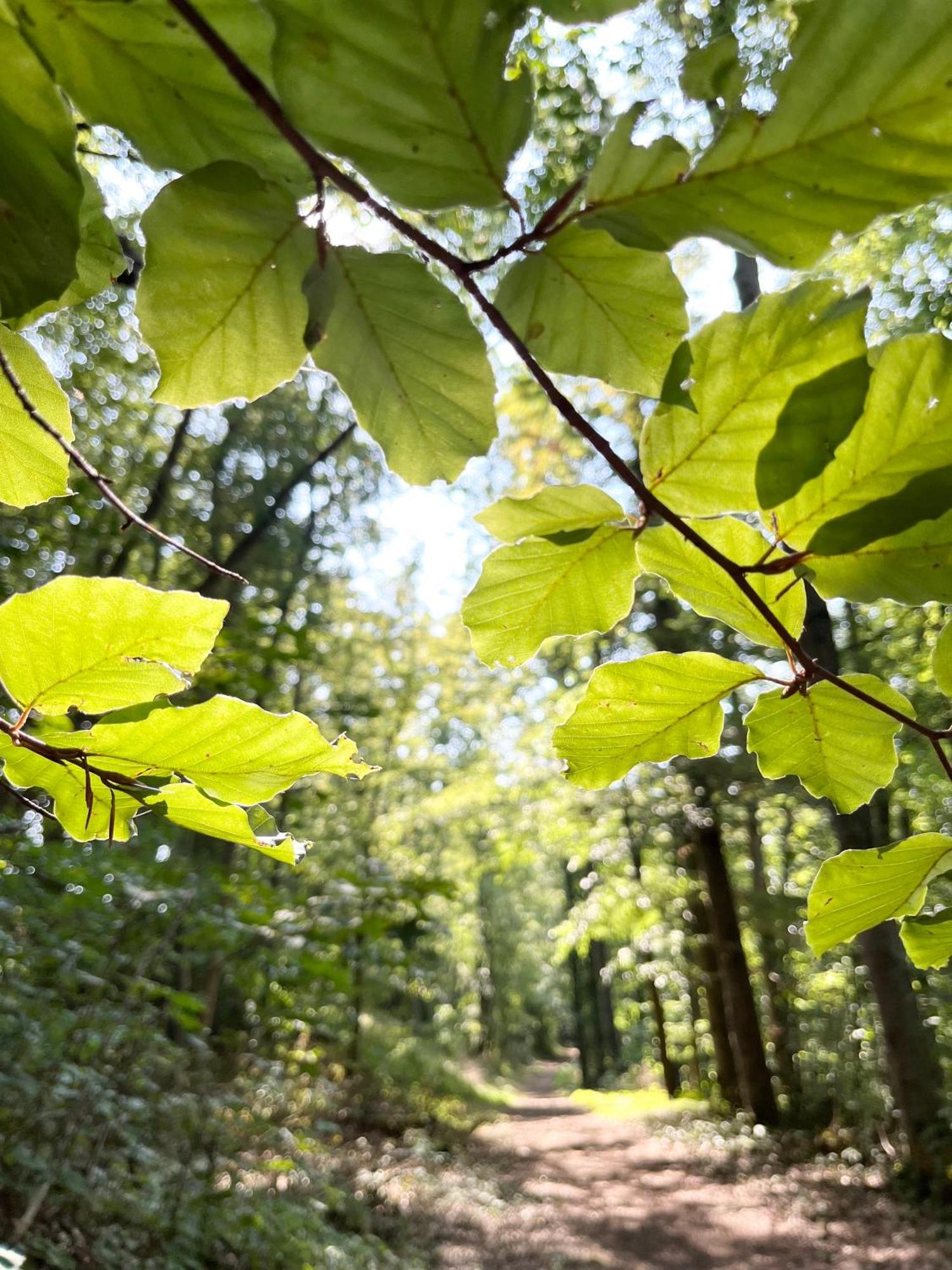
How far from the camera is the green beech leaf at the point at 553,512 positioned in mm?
453

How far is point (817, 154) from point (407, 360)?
0.22 m

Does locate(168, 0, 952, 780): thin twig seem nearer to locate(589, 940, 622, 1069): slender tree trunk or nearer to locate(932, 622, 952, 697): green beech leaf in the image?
locate(932, 622, 952, 697): green beech leaf

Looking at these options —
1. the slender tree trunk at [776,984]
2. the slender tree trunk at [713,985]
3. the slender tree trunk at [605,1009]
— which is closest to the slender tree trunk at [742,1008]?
the slender tree trunk at [776,984]

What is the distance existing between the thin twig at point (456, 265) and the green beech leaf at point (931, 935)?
19 cm

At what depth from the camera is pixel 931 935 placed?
0.56 m

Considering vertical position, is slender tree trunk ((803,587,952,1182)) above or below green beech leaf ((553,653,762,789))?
below

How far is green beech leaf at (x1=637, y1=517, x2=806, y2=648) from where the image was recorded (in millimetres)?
459

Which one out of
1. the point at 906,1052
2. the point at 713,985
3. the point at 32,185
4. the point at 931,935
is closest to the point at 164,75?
the point at 32,185

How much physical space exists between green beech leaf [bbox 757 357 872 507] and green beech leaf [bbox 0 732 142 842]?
0.42 m

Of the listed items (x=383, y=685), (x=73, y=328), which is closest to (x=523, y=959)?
(x=383, y=685)

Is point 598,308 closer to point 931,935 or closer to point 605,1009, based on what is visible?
point 931,935

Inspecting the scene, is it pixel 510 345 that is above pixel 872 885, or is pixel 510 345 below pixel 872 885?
above

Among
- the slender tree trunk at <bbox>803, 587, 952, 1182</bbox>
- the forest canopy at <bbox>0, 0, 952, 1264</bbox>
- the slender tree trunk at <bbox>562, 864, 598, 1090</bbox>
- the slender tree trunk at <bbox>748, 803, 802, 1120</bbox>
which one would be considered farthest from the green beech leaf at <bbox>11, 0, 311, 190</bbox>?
the slender tree trunk at <bbox>562, 864, 598, 1090</bbox>

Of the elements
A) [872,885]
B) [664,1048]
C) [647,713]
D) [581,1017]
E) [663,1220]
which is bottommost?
[663,1220]
